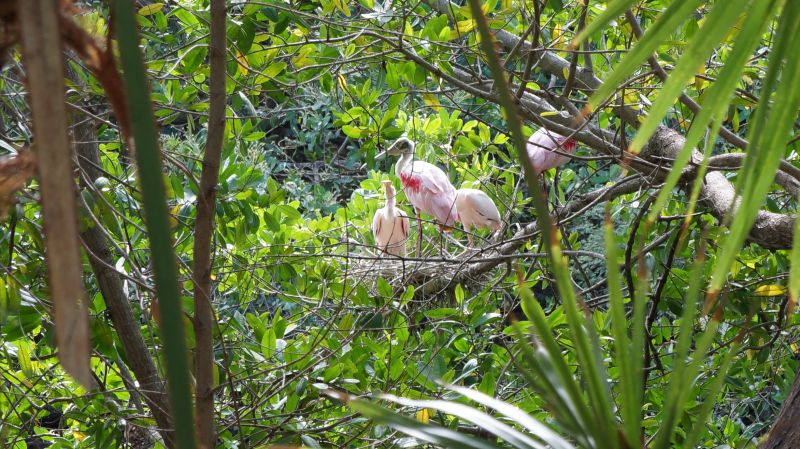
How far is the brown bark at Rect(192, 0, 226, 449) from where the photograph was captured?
930 millimetres

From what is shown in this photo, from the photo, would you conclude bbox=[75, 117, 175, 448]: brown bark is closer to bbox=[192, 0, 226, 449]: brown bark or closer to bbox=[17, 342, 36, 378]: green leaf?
bbox=[17, 342, 36, 378]: green leaf

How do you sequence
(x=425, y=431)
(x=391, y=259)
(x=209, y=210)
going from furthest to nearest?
(x=391, y=259), (x=209, y=210), (x=425, y=431)

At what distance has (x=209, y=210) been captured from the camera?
3.05 feet

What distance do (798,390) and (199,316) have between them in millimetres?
609

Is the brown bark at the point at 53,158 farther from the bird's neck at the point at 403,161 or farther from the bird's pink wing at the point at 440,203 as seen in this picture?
the bird's neck at the point at 403,161

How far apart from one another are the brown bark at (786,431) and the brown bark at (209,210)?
56 centimetres

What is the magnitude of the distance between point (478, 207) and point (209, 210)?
8.65 feet

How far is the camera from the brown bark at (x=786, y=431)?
724mm

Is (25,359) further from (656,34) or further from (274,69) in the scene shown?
(656,34)

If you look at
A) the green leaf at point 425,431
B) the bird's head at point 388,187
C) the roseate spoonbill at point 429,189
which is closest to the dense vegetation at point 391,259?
the green leaf at point 425,431

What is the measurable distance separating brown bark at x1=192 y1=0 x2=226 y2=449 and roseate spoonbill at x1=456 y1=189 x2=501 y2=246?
2.51 metres

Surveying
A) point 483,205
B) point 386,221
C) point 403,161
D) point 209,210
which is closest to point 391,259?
→ point 209,210

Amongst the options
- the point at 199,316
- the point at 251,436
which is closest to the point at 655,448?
the point at 199,316

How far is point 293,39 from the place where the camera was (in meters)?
1.82
